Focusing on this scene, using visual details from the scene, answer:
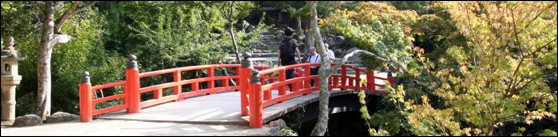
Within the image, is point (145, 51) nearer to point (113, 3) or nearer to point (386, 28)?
point (113, 3)

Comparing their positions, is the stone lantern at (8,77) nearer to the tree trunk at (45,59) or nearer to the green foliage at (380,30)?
the tree trunk at (45,59)

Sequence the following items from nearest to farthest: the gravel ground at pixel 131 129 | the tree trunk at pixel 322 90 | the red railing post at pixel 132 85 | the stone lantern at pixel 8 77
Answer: the gravel ground at pixel 131 129 < the tree trunk at pixel 322 90 < the red railing post at pixel 132 85 < the stone lantern at pixel 8 77

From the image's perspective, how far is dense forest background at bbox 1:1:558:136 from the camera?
8.46 meters

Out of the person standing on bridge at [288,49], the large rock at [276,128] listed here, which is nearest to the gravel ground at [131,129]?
the large rock at [276,128]

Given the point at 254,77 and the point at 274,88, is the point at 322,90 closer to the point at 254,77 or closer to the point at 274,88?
the point at 274,88

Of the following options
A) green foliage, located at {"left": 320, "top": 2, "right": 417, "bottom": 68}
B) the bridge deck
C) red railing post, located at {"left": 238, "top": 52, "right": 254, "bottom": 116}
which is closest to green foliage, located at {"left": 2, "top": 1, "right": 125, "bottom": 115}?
the bridge deck

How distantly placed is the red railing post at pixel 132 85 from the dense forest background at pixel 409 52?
12.4ft

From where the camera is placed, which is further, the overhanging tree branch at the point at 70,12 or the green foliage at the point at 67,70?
the green foliage at the point at 67,70

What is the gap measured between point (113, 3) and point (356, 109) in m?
14.4

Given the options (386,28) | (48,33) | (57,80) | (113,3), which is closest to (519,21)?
(386,28)

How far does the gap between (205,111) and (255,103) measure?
184 cm

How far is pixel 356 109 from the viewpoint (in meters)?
13.6

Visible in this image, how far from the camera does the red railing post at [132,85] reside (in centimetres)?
898

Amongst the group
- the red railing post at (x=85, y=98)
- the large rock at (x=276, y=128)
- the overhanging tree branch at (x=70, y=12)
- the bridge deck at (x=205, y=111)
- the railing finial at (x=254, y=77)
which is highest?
the overhanging tree branch at (x=70, y=12)
